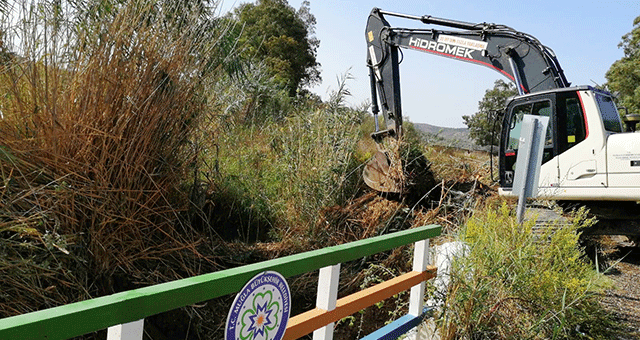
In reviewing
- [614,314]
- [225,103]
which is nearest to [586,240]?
[614,314]

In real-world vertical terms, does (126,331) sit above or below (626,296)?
above

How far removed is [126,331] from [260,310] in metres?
0.47

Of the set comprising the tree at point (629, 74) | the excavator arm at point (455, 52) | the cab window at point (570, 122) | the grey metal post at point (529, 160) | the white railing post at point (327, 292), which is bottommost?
the white railing post at point (327, 292)


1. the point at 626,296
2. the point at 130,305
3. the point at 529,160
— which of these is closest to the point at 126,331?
the point at 130,305

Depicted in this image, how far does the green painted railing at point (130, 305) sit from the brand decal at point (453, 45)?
6.67 m

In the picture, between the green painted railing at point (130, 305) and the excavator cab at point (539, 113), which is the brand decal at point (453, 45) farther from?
the green painted railing at point (130, 305)

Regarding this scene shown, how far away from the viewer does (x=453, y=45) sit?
26.3 ft

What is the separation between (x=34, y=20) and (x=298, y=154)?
10.9 feet

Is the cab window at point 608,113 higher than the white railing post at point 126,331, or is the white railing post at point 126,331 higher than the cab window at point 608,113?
the cab window at point 608,113

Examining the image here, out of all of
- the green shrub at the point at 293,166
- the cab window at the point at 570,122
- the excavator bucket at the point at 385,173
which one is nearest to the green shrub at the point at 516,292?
the green shrub at the point at 293,166

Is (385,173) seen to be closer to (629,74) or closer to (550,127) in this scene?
(550,127)

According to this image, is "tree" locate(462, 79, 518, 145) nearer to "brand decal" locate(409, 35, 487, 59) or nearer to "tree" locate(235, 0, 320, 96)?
"tree" locate(235, 0, 320, 96)

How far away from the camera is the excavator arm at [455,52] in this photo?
705 centimetres

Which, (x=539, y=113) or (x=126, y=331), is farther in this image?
(x=539, y=113)
